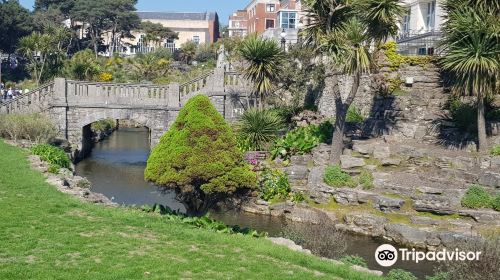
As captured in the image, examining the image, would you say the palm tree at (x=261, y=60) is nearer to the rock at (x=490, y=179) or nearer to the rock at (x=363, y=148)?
the rock at (x=363, y=148)

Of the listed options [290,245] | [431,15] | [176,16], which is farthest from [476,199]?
[176,16]

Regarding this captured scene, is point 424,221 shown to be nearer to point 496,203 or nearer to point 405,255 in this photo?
point 496,203

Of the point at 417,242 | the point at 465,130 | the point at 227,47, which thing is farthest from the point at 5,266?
the point at 227,47

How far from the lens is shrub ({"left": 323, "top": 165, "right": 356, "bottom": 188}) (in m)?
19.6

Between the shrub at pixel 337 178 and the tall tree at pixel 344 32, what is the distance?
889mm

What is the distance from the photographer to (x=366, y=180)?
19281mm

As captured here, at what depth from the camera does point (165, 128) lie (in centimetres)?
2881

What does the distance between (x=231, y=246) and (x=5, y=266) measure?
148 inches

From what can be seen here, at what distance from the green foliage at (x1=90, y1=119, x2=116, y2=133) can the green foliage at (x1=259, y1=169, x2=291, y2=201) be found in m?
21.9

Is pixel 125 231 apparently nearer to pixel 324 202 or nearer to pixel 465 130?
pixel 324 202

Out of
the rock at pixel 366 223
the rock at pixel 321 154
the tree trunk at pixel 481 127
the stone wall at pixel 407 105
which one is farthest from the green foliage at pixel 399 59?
the rock at pixel 366 223

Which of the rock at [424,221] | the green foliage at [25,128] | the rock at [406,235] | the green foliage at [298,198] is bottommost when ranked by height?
the rock at [406,235]

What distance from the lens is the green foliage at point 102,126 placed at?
135 ft

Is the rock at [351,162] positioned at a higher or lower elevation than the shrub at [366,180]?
higher
